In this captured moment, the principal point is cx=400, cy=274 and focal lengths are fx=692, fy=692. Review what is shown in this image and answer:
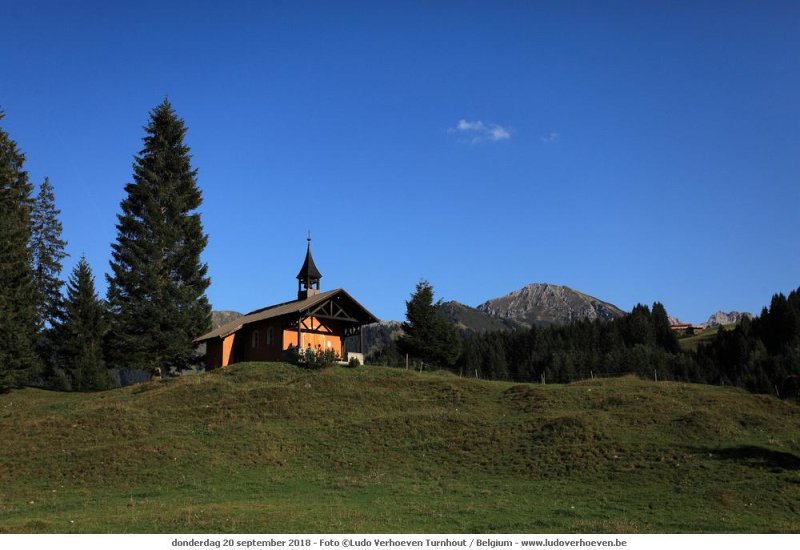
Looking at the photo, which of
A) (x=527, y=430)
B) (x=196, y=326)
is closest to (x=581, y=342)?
→ (x=196, y=326)

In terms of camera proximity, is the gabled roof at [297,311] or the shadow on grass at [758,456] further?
the gabled roof at [297,311]

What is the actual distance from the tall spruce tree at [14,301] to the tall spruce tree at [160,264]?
5.21m

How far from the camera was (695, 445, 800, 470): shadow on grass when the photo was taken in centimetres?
2635

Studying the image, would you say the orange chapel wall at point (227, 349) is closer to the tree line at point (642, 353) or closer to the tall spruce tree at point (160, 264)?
the tall spruce tree at point (160, 264)

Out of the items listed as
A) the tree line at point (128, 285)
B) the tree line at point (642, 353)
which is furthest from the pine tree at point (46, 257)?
the tree line at point (642, 353)

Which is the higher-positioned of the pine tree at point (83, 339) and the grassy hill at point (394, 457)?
the pine tree at point (83, 339)

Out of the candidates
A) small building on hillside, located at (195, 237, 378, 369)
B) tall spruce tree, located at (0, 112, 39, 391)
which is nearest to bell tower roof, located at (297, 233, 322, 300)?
small building on hillside, located at (195, 237, 378, 369)

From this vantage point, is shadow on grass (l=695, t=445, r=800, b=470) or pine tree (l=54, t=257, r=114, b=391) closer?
shadow on grass (l=695, t=445, r=800, b=470)

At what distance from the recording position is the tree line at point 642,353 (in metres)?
91.8

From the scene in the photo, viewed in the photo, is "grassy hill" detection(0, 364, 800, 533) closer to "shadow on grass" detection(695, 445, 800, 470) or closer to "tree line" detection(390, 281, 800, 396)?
"shadow on grass" detection(695, 445, 800, 470)

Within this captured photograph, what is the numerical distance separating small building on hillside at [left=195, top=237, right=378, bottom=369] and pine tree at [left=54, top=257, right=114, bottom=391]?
7.38 metres

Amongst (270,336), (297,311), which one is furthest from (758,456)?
(270,336)

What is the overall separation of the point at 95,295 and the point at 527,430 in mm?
36645

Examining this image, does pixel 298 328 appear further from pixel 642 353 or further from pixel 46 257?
pixel 642 353
